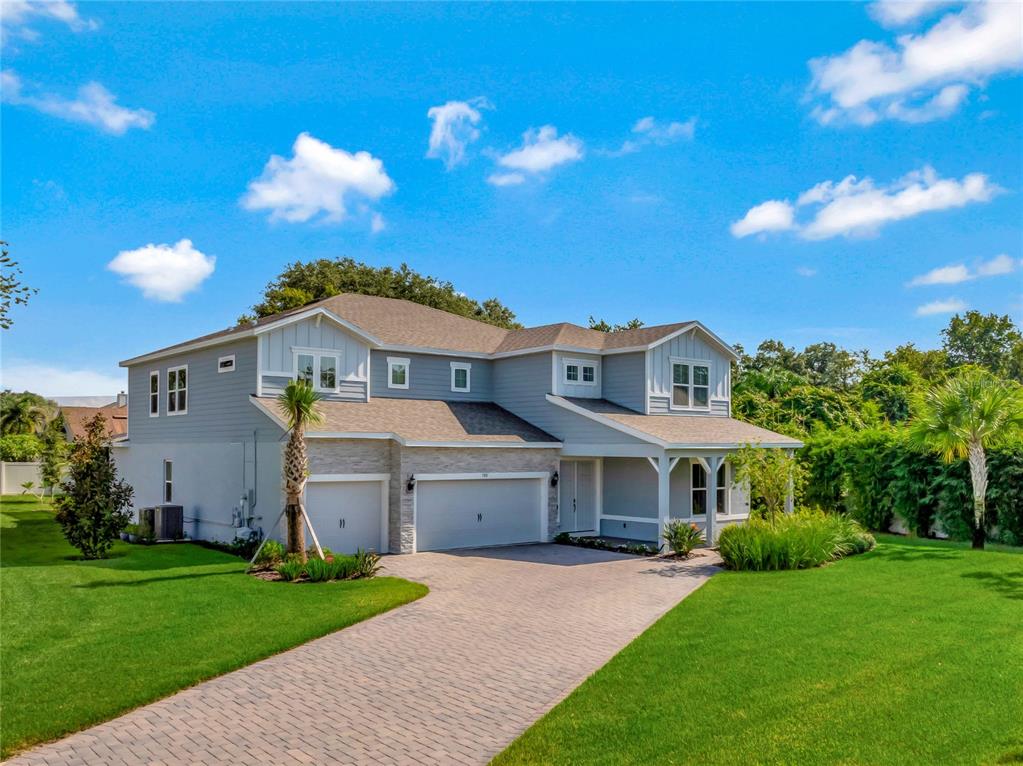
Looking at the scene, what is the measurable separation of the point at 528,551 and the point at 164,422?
41.6ft

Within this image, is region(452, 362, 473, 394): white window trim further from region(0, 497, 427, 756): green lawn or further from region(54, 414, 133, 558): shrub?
region(54, 414, 133, 558): shrub

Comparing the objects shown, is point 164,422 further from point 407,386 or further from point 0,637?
point 0,637

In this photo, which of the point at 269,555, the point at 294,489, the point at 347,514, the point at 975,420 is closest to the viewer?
the point at 294,489

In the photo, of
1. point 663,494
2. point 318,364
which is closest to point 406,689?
point 663,494

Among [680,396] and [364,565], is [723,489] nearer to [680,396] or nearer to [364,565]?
[680,396]

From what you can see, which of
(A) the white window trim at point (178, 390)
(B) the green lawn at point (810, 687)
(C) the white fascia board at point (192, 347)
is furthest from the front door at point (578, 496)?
(A) the white window trim at point (178, 390)

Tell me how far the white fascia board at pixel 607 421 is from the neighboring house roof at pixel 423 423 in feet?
3.44

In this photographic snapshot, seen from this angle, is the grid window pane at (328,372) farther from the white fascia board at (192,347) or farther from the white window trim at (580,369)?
the white window trim at (580,369)

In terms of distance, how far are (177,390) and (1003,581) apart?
71.5ft

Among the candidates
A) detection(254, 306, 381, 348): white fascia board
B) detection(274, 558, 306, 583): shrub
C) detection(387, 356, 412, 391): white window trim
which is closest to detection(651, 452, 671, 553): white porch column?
detection(387, 356, 412, 391): white window trim

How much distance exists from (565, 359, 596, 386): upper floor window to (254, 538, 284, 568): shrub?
10.5 m

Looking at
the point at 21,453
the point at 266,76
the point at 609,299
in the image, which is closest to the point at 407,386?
the point at 266,76

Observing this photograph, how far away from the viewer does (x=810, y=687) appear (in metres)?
7.79

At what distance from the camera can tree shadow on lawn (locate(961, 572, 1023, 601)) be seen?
40.8ft
